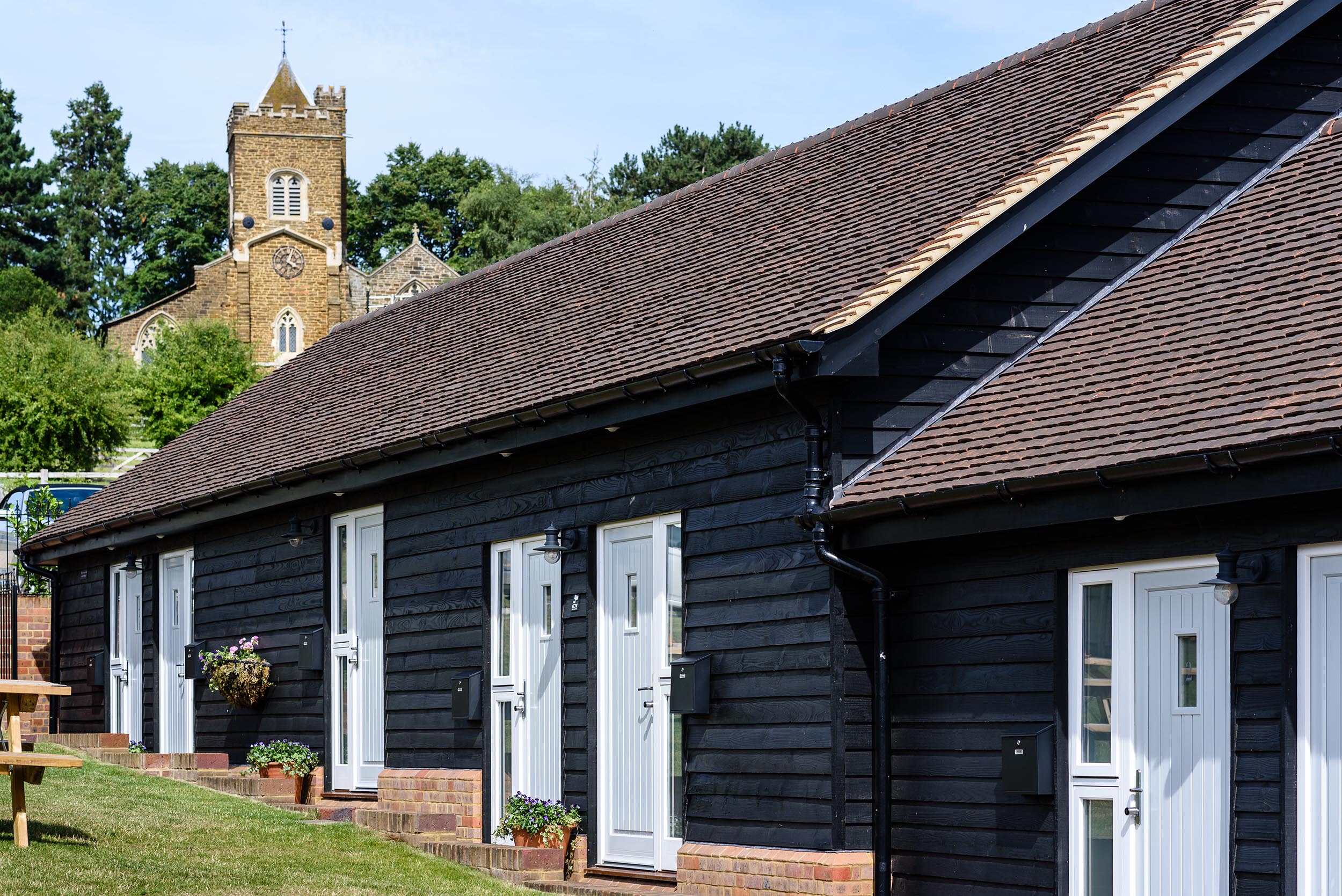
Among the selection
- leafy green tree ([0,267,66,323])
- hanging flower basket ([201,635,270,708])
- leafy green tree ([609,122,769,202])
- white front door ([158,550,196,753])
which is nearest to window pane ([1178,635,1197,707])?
hanging flower basket ([201,635,270,708])

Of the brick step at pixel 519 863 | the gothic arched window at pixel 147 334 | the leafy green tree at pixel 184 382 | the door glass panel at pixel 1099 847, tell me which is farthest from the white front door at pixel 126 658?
the gothic arched window at pixel 147 334

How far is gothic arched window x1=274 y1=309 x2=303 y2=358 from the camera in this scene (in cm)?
7244

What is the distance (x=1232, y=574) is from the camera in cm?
795

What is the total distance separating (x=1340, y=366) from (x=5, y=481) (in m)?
33.0

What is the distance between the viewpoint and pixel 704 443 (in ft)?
36.8

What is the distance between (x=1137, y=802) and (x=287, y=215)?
70.1m

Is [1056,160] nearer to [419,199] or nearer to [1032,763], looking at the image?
[1032,763]

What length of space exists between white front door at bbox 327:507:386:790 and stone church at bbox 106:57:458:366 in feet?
184

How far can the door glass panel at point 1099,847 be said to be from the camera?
8.62m

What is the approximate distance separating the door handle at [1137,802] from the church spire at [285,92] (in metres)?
71.3

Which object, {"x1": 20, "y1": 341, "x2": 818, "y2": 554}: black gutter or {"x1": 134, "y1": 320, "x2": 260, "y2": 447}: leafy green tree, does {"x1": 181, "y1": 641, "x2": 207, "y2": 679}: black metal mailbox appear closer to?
{"x1": 20, "y1": 341, "x2": 818, "y2": 554}: black gutter

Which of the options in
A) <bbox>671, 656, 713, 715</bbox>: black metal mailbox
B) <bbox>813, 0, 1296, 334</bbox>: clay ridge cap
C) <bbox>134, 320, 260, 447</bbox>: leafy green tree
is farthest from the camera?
<bbox>134, 320, 260, 447</bbox>: leafy green tree

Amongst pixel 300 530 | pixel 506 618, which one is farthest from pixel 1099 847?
pixel 300 530

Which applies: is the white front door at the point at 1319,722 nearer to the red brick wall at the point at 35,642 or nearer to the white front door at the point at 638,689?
the white front door at the point at 638,689
